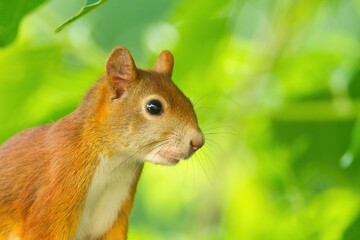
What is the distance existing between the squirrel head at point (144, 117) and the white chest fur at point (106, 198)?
0.03 meters

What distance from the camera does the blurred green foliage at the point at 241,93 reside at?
1.91m

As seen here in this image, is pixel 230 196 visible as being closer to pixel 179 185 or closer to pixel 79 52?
pixel 179 185

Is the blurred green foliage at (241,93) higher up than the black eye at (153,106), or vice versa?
the black eye at (153,106)

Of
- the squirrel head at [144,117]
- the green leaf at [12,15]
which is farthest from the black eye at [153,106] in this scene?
the green leaf at [12,15]

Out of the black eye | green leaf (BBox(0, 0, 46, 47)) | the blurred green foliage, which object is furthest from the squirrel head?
the blurred green foliage

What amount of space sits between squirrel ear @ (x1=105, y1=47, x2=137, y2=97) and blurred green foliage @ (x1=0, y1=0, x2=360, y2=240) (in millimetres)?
394

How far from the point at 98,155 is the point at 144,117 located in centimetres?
9

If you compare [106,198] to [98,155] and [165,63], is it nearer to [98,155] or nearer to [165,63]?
[98,155]

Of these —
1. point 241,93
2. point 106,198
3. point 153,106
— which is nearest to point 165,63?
point 153,106

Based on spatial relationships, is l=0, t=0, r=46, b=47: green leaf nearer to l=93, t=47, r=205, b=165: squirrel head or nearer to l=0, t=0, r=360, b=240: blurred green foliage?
l=93, t=47, r=205, b=165: squirrel head

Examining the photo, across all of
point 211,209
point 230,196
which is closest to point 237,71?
point 211,209

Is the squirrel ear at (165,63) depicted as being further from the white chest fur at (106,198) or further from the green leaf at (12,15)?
the green leaf at (12,15)

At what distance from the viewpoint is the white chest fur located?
4.21 ft

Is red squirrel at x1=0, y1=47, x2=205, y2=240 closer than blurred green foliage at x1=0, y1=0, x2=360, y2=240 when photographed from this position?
Yes
